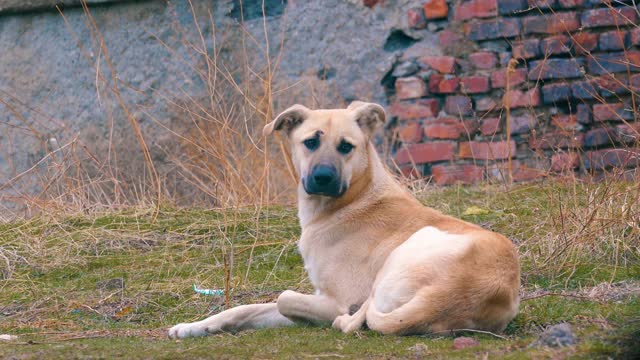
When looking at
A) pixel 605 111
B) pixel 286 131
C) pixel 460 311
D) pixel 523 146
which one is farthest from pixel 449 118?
pixel 460 311

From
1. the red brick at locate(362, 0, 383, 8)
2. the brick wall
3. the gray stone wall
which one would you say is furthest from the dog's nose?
the red brick at locate(362, 0, 383, 8)

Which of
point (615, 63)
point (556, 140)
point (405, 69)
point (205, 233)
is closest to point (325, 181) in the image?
point (205, 233)

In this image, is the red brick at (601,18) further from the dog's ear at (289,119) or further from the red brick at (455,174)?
the dog's ear at (289,119)

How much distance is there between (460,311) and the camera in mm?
4047

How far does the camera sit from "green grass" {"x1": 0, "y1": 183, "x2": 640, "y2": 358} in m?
3.94

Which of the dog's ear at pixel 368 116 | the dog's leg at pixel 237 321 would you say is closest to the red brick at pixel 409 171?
the dog's ear at pixel 368 116

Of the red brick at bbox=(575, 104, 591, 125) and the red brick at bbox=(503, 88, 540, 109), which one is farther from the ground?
the red brick at bbox=(503, 88, 540, 109)

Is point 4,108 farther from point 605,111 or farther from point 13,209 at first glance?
point 605,111

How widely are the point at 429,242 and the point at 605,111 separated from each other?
137 inches

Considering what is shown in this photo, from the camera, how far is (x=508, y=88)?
727 centimetres

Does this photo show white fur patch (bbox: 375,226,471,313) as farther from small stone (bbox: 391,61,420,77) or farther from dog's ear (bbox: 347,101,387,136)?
small stone (bbox: 391,61,420,77)

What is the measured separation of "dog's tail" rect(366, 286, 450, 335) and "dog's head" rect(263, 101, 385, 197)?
84 centimetres

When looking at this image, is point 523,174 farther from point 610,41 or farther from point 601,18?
point 601,18

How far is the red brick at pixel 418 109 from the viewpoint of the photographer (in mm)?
7699
